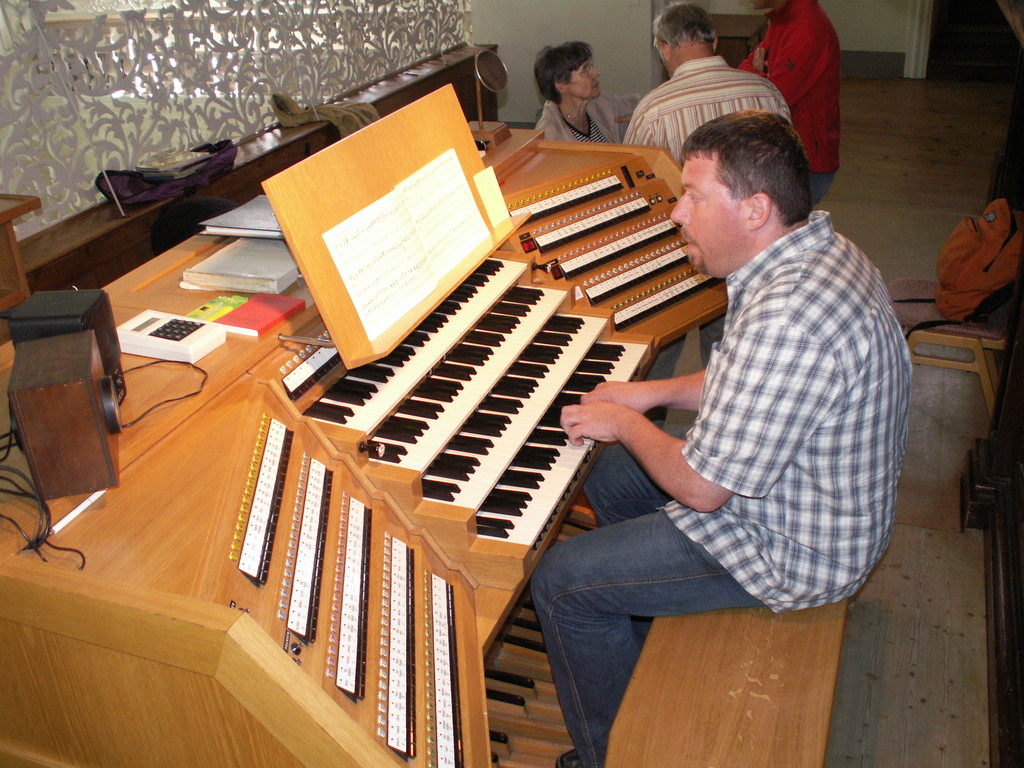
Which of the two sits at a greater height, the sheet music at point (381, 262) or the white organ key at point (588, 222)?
the sheet music at point (381, 262)

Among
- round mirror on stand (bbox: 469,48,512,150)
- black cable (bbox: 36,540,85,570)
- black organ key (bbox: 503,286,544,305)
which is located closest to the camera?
black cable (bbox: 36,540,85,570)

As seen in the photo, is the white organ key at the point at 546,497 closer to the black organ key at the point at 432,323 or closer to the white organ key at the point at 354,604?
the white organ key at the point at 354,604

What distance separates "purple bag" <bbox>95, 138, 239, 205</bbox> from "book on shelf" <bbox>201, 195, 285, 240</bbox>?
5.43 feet

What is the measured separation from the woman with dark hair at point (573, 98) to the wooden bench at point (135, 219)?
1.57 metres

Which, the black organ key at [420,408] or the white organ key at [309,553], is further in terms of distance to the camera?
the black organ key at [420,408]

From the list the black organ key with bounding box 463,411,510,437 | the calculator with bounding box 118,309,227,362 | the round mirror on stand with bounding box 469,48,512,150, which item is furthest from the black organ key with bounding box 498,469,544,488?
the round mirror on stand with bounding box 469,48,512,150

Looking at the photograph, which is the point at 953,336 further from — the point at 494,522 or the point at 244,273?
the point at 244,273

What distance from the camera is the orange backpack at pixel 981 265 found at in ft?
12.9

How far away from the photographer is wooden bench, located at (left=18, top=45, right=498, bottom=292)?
364 cm

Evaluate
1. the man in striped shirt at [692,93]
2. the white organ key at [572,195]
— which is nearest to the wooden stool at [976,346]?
the man in striped shirt at [692,93]

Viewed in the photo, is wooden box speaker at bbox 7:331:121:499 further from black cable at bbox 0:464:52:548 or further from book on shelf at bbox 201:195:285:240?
book on shelf at bbox 201:195:285:240

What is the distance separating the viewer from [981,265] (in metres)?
3.95

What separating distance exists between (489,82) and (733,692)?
2.37 metres

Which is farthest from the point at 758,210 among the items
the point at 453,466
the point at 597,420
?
the point at 453,466
